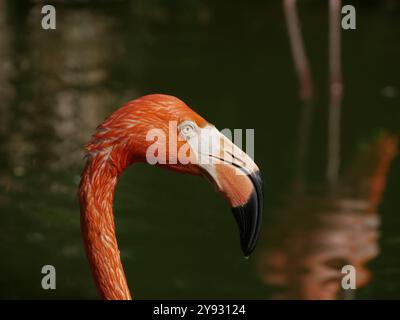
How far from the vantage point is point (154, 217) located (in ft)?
21.0

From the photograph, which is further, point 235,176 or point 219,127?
point 219,127

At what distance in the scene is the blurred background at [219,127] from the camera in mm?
5477

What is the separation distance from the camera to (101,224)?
2322 mm

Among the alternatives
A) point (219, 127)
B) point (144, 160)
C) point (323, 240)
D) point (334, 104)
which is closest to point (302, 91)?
point (334, 104)

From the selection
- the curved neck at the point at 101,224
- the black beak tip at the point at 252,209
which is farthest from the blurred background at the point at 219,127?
the black beak tip at the point at 252,209

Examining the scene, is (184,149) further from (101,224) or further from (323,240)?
(323,240)

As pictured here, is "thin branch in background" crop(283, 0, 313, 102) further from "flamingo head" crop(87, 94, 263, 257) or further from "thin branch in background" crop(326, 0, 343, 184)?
"flamingo head" crop(87, 94, 263, 257)

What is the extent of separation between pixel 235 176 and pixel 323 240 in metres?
3.64

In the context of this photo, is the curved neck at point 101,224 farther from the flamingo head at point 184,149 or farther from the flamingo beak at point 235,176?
the flamingo beak at point 235,176

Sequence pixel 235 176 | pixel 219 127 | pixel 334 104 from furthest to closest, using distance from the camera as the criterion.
A: 1. pixel 334 104
2. pixel 219 127
3. pixel 235 176

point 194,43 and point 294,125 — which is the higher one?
point 194,43

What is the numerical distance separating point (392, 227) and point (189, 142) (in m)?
4.13
